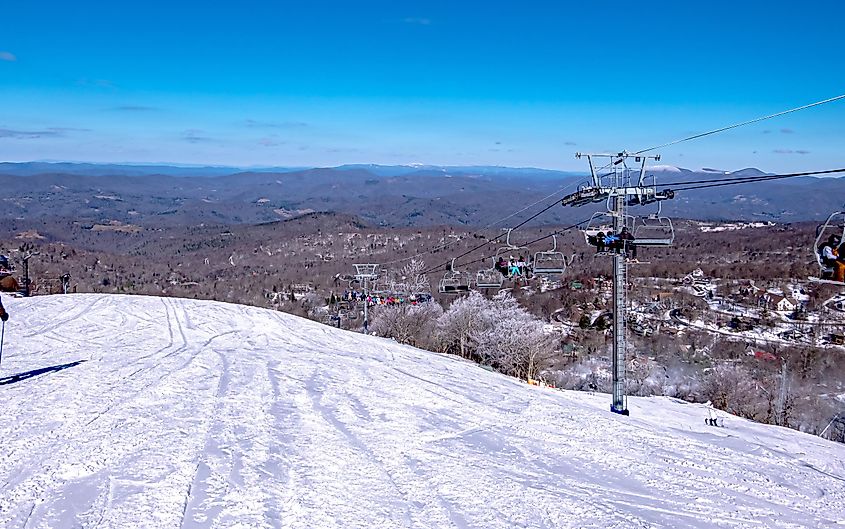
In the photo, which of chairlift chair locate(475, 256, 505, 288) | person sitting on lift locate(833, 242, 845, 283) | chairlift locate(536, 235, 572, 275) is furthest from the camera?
chairlift chair locate(475, 256, 505, 288)

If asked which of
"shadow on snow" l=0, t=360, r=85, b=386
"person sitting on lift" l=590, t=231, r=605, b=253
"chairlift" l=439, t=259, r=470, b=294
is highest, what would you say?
"person sitting on lift" l=590, t=231, r=605, b=253

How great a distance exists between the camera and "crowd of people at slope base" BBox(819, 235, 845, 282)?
24.9 feet

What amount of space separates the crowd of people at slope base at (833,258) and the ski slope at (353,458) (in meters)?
2.73

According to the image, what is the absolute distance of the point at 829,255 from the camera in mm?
7707

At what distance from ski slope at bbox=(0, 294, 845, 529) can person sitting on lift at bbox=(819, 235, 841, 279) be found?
2.79m

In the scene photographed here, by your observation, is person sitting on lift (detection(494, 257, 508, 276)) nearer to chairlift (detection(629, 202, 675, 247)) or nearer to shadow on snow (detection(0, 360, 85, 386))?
chairlift (detection(629, 202, 675, 247))

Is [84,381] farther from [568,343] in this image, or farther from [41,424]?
[568,343]

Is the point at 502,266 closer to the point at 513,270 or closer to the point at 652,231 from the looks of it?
the point at 513,270

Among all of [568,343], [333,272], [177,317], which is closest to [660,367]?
[568,343]

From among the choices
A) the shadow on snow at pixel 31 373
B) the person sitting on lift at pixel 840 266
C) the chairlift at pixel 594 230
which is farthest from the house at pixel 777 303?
the shadow on snow at pixel 31 373

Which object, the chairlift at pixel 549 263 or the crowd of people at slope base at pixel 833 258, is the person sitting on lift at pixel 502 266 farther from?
the crowd of people at slope base at pixel 833 258

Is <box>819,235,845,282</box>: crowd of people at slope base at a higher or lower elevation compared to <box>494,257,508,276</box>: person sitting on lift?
higher

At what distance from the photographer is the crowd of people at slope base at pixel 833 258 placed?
7.59 metres

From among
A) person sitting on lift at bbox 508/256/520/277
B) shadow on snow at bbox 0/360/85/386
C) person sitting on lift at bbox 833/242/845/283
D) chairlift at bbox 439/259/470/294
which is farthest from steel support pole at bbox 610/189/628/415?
shadow on snow at bbox 0/360/85/386
